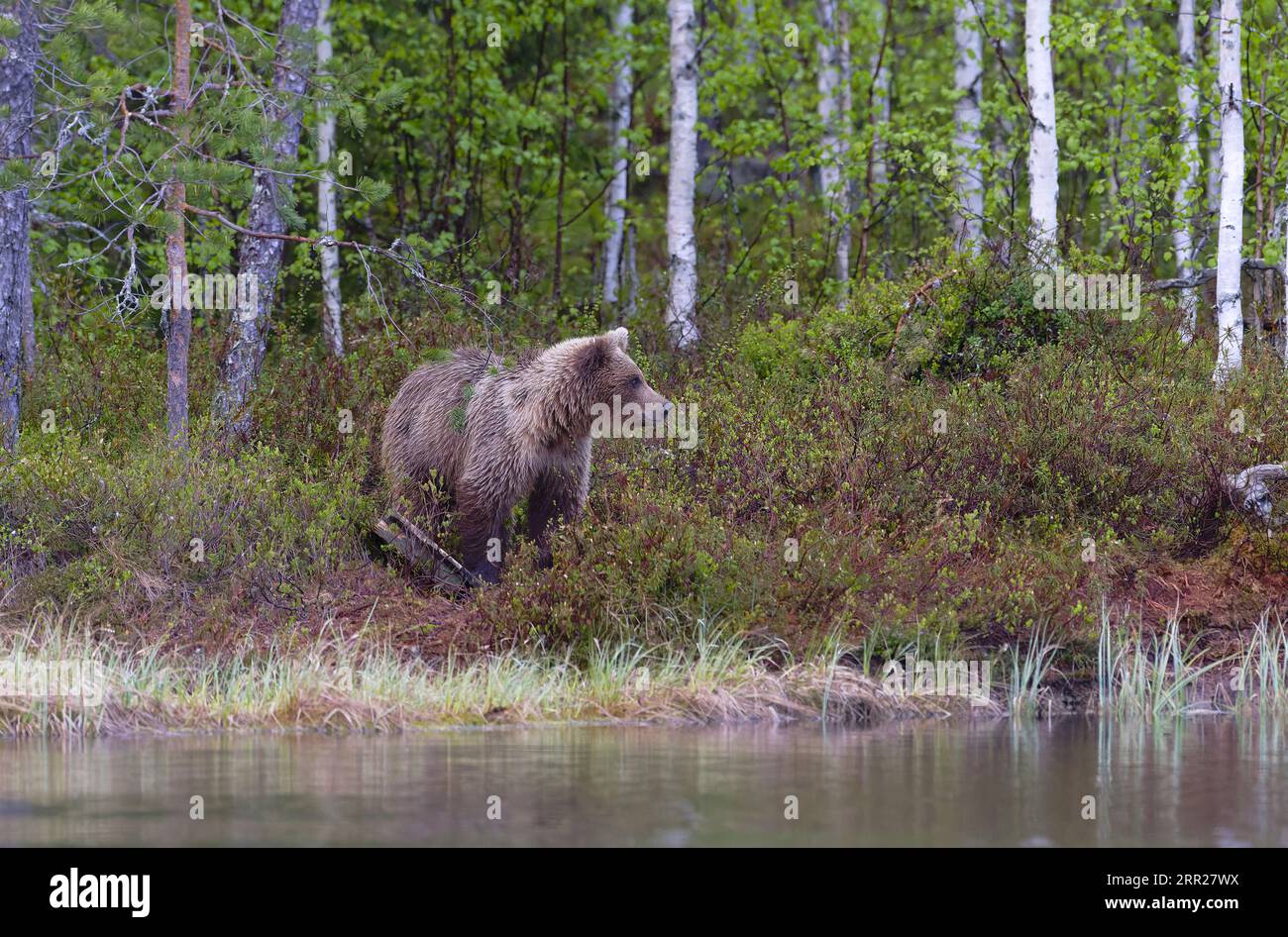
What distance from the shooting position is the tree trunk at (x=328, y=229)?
1720 centimetres

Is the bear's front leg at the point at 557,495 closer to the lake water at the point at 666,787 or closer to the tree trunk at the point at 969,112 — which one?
the lake water at the point at 666,787

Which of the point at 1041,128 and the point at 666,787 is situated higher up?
the point at 1041,128

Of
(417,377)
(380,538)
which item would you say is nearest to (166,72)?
(417,377)

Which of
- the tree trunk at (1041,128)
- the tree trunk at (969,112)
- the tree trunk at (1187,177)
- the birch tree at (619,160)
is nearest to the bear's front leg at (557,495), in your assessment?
the tree trunk at (1041,128)

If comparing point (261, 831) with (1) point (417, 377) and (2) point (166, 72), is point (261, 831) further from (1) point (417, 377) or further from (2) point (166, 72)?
(2) point (166, 72)

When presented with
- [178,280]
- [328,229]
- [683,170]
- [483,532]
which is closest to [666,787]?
[483,532]

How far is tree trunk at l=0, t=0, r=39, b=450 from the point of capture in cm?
1302

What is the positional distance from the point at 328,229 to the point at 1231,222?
10046 millimetres

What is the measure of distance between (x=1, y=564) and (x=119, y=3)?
43.6 ft

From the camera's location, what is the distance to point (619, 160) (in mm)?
23812

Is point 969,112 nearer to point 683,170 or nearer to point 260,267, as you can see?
point 683,170

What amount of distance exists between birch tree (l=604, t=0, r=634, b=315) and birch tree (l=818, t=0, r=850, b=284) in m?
2.84

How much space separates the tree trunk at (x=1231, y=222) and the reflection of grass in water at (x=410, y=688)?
5942 millimetres

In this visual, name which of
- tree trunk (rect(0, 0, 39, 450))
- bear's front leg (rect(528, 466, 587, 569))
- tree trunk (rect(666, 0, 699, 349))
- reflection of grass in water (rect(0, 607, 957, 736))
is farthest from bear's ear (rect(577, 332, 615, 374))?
tree trunk (rect(666, 0, 699, 349))
